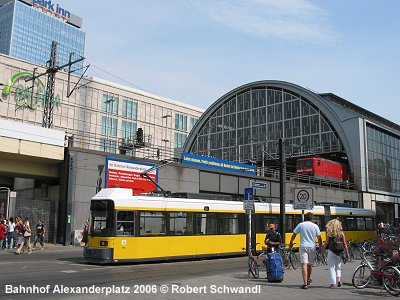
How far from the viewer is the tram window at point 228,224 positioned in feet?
68.9

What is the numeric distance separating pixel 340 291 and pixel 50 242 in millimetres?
23798

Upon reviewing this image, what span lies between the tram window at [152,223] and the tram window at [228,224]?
11.5 feet

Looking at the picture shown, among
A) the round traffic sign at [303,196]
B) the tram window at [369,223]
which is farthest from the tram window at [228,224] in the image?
the tram window at [369,223]

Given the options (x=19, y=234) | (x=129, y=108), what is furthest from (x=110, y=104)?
(x=19, y=234)

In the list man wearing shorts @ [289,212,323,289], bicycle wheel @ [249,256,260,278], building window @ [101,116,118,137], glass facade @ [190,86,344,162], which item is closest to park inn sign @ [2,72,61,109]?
building window @ [101,116,118,137]

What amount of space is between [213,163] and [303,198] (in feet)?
71.4

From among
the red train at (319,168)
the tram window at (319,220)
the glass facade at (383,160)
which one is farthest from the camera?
the glass facade at (383,160)

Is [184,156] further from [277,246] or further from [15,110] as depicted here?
[15,110]

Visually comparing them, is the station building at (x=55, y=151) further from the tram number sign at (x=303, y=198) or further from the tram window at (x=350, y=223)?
the tram number sign at (x=303, y=198)

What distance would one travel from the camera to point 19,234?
23.1 m

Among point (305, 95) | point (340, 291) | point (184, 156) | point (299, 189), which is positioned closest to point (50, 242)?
point (184, 156)

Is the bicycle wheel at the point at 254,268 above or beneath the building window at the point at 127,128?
beneath

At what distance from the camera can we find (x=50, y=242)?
98.3 feet

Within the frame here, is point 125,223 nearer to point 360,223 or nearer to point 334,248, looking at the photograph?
point 334,248
